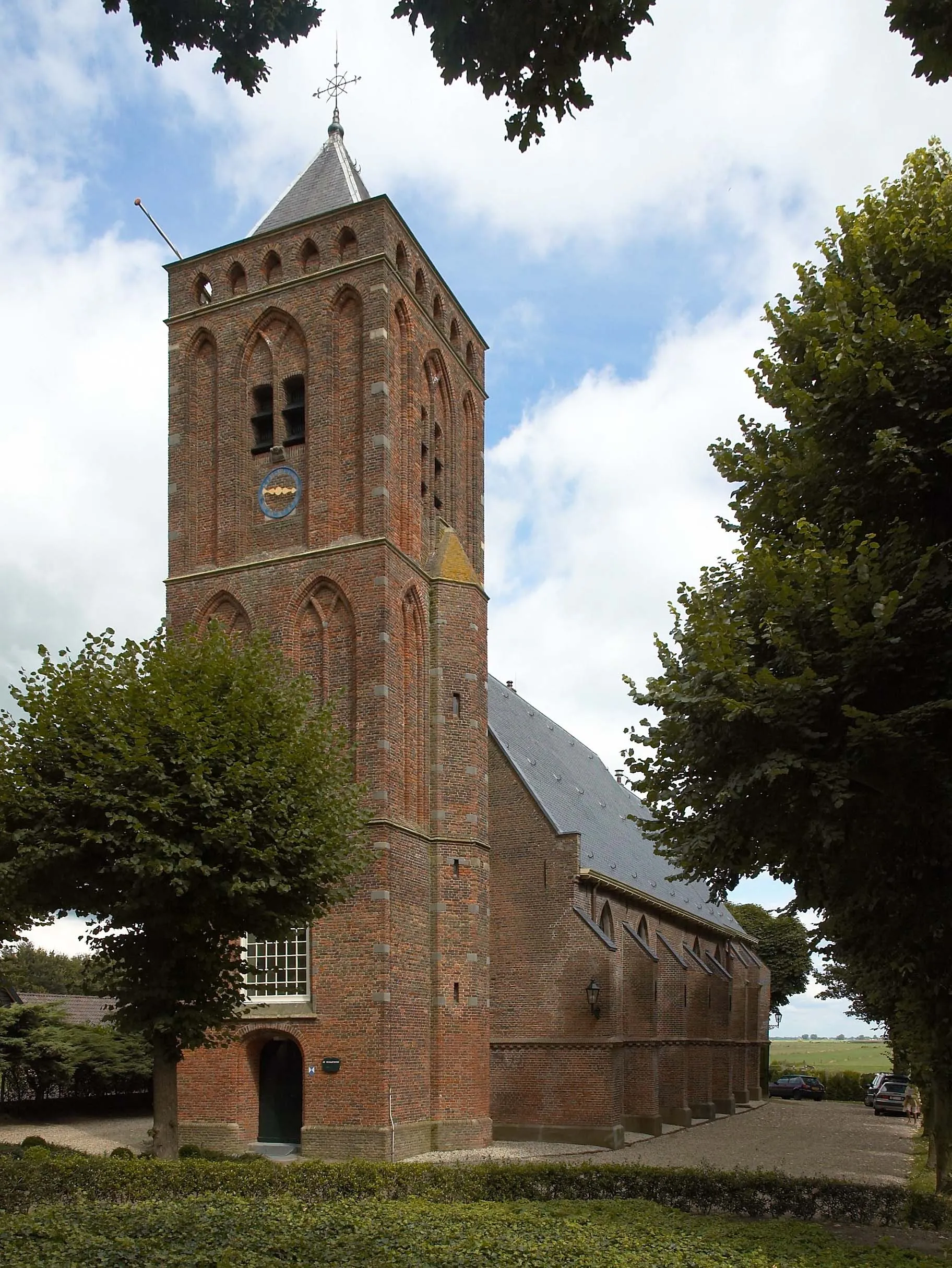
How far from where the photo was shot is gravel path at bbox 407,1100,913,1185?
22.6 m

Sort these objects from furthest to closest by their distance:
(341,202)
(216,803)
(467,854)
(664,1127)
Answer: (664,1127), (341,202), (467,854), (216,803)

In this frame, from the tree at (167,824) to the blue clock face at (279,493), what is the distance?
331 inches

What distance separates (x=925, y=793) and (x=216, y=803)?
31.9ft

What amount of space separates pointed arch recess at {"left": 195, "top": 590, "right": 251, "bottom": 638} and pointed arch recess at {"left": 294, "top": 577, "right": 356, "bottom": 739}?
1488mm

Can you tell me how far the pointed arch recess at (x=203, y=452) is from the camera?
27688 mm

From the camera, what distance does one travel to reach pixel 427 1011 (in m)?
24.5

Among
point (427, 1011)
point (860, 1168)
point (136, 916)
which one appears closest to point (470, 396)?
point (427, 1011)

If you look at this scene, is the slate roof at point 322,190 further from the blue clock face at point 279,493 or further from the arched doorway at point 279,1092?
the arched doorway at point 279,1092

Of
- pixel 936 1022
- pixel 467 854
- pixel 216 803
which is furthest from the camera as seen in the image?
pixel 467 854

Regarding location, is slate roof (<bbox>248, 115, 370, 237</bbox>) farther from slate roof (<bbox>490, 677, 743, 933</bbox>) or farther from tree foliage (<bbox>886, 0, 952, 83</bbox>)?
tree foliage (<bbox>886, 0, 952, 83</bbox>)

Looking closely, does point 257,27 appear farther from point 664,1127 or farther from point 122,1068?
point 664,1127

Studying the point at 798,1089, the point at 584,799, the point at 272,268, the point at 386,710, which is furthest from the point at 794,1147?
the point at 798,1089

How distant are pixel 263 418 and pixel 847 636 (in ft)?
61.4

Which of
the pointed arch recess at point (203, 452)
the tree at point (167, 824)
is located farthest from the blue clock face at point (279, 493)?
the tree at point (167, 824)
